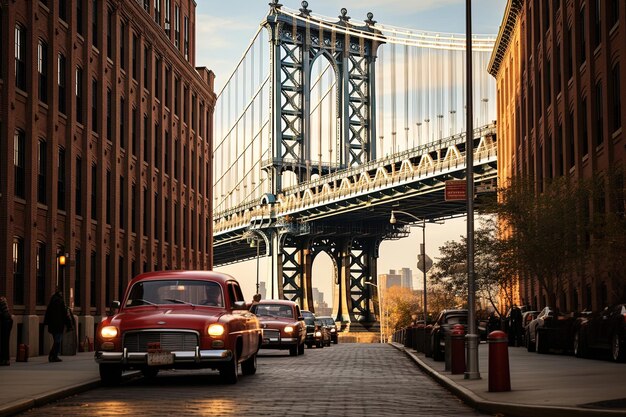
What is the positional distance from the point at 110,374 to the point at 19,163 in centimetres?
1823

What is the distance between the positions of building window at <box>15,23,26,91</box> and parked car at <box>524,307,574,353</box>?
17173 mm

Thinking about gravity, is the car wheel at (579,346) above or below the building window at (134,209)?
below

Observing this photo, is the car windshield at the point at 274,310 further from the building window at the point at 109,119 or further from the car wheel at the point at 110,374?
the car wheel at the point at 110,374

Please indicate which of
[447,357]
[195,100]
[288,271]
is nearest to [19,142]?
[447,357]

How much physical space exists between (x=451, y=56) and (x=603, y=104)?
5548 cm

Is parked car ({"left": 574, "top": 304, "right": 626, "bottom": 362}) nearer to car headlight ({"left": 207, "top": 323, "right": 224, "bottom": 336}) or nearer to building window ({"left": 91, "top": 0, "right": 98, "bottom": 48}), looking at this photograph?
car headlight ({"left": 207, "top": 323, "right": 224, "bottom": 336})

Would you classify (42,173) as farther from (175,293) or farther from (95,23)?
(175,293)

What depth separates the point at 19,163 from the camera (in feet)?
117

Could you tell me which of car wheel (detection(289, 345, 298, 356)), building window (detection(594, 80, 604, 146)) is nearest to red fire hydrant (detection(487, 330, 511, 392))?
car wheel (detection(289, 345, 298, 356))

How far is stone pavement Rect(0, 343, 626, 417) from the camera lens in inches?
526

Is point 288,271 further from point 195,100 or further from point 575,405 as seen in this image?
point 575,405

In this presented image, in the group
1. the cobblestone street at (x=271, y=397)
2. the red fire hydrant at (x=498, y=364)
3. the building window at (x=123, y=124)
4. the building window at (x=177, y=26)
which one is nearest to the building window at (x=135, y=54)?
the building window at (x=123, y=124)

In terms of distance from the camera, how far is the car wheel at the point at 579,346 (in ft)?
94.9

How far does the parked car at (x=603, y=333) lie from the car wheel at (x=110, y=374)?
11.1 meters
